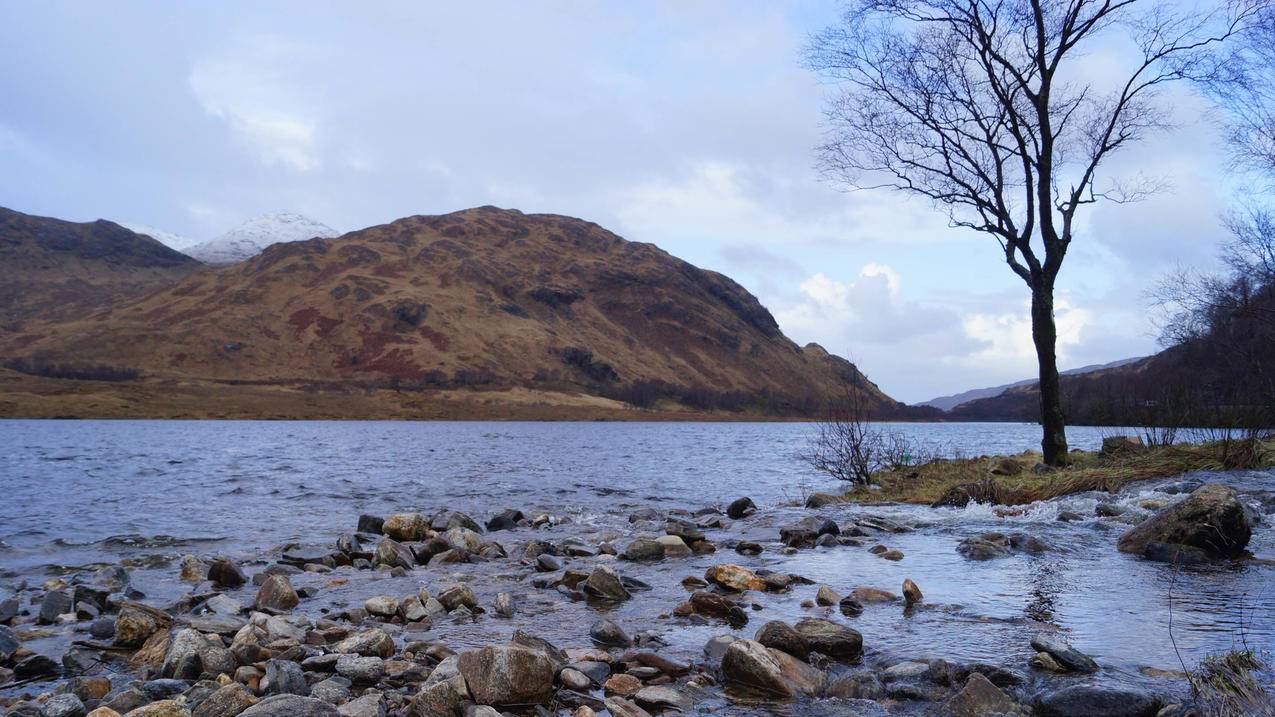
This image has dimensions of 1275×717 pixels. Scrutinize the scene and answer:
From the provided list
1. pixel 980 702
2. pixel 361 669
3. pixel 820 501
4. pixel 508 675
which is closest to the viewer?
pixel 980 702

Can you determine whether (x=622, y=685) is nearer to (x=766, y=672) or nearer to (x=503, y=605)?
(x=766, y=672)

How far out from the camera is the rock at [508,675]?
18.8 feet

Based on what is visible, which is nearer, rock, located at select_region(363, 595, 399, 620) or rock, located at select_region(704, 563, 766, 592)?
rock, located at select_region(363, 595, 399, 620)

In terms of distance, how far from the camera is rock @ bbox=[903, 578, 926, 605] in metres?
8.36

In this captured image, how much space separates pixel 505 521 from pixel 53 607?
30.5ft

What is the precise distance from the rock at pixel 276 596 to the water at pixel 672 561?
1.11 feet

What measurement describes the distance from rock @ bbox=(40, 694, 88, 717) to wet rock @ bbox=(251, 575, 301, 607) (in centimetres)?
359

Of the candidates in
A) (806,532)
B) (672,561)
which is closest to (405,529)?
(672,561)

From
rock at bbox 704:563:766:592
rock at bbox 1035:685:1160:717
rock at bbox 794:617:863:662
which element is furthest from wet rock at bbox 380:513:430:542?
rock at bbox 1035:685:1160:717

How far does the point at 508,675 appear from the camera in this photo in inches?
229

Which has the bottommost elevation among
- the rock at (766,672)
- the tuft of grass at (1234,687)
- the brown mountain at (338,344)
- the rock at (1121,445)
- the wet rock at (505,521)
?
the wet rock at (505,521)

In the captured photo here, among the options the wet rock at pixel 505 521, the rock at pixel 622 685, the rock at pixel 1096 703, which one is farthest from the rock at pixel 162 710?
the wet rock at pixel 505 521

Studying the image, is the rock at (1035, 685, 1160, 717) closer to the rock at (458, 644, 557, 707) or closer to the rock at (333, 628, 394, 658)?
the rock at (458, 644, 557, 707)

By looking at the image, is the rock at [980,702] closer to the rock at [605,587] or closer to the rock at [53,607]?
the rock at [605,587]
